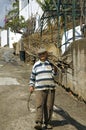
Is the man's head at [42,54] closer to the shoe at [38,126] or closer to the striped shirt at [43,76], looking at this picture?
the striped shirt at [43,76]

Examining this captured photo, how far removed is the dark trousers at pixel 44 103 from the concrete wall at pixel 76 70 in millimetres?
3610

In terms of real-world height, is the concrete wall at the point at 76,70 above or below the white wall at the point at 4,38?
below

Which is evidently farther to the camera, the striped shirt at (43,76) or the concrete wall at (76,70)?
the concrete wall at (76,70)

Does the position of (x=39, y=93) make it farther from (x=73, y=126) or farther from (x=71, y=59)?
(x=71, y=59)

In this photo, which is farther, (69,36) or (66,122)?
(69,36)

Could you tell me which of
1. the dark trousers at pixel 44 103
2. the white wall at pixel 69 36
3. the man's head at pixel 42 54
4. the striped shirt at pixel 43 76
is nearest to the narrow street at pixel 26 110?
the dark trousers at pixel 44 103

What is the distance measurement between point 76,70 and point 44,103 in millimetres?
4874

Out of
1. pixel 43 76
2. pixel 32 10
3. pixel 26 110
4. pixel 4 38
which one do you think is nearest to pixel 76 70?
pixel 26 110

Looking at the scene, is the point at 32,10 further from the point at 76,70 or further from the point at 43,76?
the point at 43,76

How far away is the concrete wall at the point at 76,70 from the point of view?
11828mm

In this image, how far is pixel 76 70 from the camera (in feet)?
41.9

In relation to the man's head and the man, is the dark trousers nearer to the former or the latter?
the man

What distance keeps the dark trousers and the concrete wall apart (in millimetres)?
3610

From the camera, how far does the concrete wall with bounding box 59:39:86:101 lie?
11.8 meters
